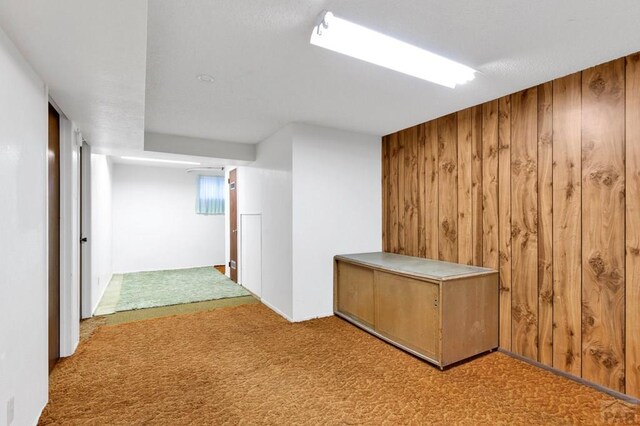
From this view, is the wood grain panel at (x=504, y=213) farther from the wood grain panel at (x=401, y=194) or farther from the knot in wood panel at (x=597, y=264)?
the wood grain panel at (x=401, y=194)

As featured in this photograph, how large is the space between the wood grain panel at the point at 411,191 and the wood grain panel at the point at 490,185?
0.82m

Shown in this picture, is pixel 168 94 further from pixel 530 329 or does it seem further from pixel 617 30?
pixel 530 329

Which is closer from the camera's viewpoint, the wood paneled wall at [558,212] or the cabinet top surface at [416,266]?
the wood paneled wall at [558,212]

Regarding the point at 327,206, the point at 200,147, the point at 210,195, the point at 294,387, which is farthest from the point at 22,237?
the point at 210,195

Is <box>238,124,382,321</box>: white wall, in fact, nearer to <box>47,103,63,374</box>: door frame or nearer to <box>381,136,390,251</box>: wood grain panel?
<box>381,136,390,251</box>: wood grain panel

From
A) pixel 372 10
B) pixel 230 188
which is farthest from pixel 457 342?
pixel 230 188

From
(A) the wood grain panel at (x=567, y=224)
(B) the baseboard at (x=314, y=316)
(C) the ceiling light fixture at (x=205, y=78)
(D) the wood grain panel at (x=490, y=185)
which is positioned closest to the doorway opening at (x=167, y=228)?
(B) the baseboard at (x=314, y=316)

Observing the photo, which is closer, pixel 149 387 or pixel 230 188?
pixel 149 387

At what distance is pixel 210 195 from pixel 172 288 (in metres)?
2.61

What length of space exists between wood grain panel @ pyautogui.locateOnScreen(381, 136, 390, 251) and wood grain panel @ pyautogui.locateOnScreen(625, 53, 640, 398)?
91.7 inches

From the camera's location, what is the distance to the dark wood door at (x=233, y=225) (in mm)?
5580

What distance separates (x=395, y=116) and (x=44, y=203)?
3.06 metres

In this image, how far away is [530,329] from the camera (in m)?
2.58

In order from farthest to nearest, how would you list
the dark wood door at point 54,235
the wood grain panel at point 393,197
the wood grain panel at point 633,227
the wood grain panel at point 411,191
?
the wood grain panel at point 393,197 → the wood grain panel at point 411,191 → the dark wood door at point 54,235 → the wood grain panel at point 633,227
